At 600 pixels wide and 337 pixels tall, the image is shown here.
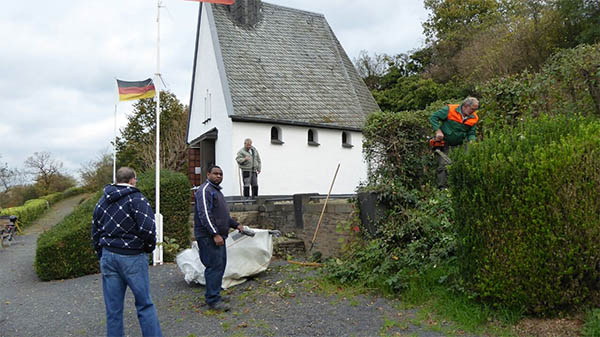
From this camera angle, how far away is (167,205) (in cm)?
1102

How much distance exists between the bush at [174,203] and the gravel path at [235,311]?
1.94m

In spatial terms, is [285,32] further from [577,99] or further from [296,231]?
[577,99]

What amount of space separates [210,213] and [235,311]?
1388 millimetres

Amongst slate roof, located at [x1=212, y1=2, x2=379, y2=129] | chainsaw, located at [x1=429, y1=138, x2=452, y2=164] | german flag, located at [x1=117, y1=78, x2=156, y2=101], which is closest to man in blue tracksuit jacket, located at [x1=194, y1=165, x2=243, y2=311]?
chainsaw, located at [x1=429, y1=138, x2=452, y2=164]

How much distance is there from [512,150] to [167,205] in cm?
801

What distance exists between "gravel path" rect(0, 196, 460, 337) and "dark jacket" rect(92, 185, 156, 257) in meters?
1.50

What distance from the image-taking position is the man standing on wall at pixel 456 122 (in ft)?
24.9

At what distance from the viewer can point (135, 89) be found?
36.4ft

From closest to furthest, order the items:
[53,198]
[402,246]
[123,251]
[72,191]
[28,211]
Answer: [123,251]
[402,246]
[28,211]
[53,198]
[72,191]

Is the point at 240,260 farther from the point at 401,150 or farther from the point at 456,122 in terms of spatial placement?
the point at 456,122

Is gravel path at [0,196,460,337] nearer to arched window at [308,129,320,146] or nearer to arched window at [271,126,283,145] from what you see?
arched window at [271,126,283,145]

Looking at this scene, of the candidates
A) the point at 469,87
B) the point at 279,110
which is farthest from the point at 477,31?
the point at 279,110

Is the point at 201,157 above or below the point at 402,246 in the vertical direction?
above

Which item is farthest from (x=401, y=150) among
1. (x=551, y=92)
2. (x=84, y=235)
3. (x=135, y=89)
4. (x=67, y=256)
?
(x=67, y=256)
